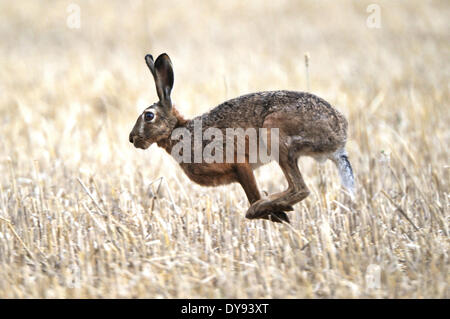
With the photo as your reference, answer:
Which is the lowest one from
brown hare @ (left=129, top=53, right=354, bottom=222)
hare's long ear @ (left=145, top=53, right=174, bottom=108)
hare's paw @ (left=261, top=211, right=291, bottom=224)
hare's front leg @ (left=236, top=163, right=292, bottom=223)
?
hare's paw @ (left=261, top=211, right=291, bottom=224)

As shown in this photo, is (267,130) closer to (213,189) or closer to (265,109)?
(265,109)

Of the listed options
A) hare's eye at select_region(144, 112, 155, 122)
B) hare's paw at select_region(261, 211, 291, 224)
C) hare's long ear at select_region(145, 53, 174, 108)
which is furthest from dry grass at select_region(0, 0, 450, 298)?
hare's long ear at select_region(145, 53, 174, 108)

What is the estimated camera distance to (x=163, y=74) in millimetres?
5246

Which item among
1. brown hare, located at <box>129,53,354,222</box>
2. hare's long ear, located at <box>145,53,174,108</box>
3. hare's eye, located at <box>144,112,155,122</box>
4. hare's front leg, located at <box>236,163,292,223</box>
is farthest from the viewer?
hare's eye, located at <box>144,112,155,122</box>

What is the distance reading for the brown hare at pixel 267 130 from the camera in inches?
190

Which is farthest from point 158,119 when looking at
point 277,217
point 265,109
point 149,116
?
point 277,217

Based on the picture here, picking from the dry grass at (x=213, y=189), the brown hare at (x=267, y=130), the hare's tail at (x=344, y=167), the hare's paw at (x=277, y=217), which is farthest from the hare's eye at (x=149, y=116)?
the hare's tail at (x=344, y=167)

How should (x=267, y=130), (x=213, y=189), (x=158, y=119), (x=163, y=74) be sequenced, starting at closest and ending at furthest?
(x=267, y=130)
(x=163, y=74)
(x=158, y=119)
(x=213, y=189)

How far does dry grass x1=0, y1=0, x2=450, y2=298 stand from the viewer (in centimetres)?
443

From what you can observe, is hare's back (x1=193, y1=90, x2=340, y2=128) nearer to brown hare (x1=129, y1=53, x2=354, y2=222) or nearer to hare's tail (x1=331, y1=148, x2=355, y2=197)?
brown hare (x1=129, y1=53, x2=354, y2=222)

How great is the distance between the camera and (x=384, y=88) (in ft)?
34.6

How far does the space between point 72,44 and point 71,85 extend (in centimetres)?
400

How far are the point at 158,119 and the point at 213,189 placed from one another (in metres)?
1.47
